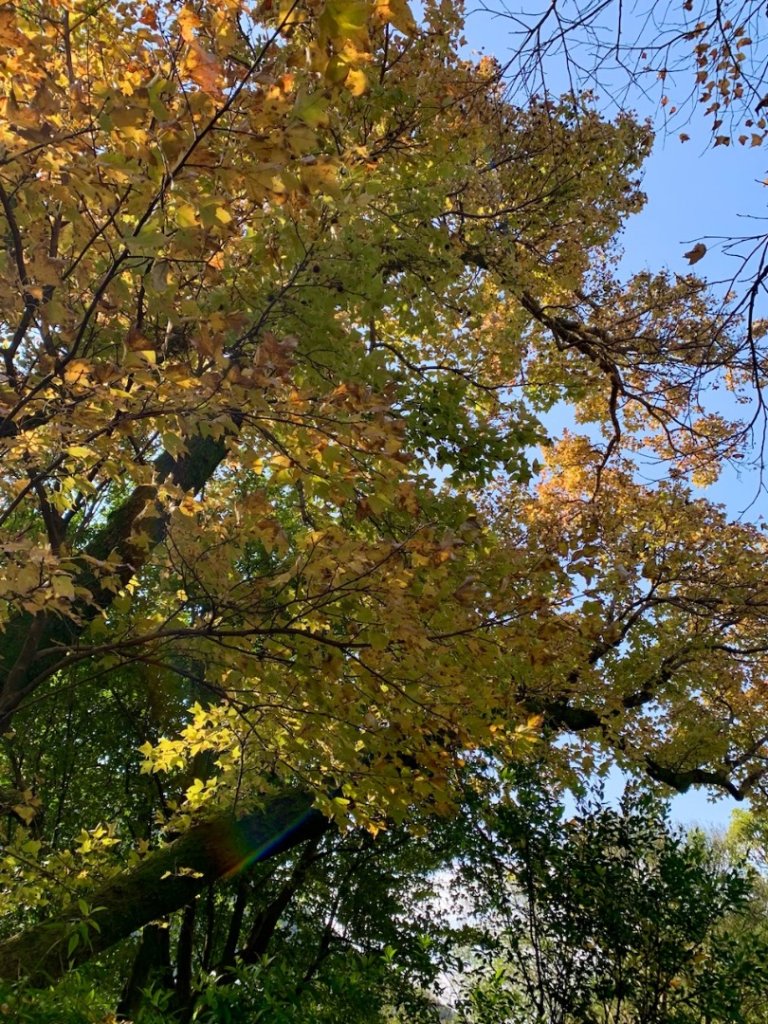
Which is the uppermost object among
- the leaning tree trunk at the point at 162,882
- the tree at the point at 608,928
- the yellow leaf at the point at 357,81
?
the yellow leaf at the point at 357,81

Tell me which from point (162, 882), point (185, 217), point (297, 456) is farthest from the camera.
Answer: point (162, 882)

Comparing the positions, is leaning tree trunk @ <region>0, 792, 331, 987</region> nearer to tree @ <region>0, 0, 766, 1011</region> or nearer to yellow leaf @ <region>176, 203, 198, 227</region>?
tree @ <region>0, 0, 766, 1011</region>

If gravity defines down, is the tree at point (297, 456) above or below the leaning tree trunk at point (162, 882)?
above

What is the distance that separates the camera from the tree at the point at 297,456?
2.18m

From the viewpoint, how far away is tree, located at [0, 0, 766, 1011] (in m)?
2.18

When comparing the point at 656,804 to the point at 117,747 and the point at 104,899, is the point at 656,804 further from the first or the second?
the point at 117,747

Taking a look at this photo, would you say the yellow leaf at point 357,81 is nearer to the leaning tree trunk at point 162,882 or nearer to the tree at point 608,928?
the leaning tree trunk at point 162,882

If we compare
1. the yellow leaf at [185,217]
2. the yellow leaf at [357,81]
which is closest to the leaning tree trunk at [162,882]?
the yellow leaf at [185,217]

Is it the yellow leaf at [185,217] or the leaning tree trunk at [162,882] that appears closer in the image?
the yellow leaf at [185,217]

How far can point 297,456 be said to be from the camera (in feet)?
9.29

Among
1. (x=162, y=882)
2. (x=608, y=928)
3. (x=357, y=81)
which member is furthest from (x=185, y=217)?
(x=608, y=928)

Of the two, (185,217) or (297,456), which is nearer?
(185,217)

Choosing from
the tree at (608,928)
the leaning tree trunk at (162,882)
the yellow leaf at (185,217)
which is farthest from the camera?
the tree at (608,928)

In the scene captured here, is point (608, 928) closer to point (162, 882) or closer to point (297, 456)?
point (162, 882)
